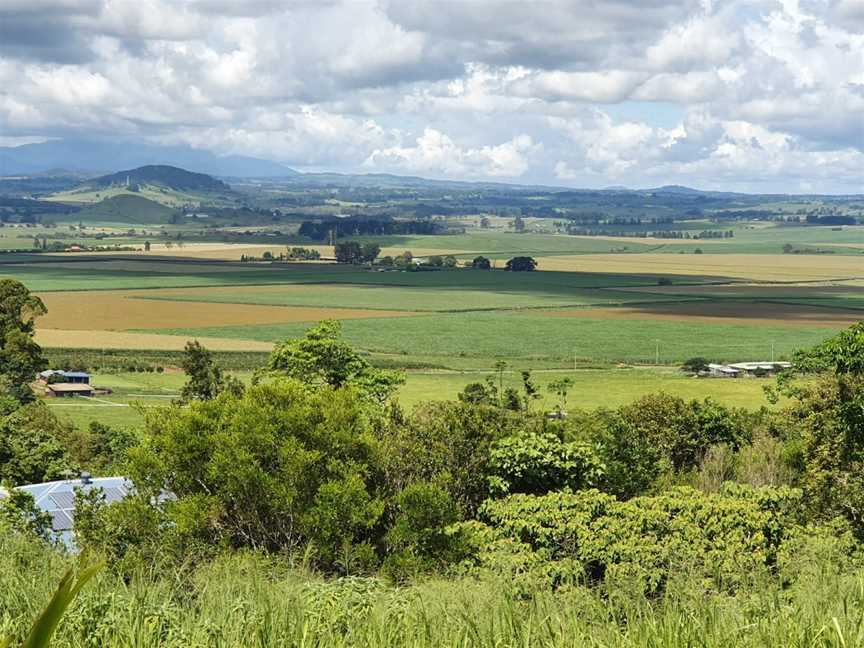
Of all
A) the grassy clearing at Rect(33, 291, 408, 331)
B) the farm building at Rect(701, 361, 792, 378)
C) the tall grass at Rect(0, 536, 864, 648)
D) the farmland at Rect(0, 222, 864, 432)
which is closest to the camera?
the tall grass at Rect(0, 536, 864, 648)

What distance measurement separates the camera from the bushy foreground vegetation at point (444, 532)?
9.04 m

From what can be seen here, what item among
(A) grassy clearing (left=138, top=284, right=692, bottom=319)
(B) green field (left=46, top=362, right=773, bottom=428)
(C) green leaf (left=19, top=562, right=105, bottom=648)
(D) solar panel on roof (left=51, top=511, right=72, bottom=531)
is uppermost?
(C) green leaf (left=19, top=562, right=105, bottom=648)

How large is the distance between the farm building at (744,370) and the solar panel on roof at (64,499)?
2681 inches

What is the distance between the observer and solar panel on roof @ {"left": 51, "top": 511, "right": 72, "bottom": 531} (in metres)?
32.1

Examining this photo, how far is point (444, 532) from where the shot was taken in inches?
1058

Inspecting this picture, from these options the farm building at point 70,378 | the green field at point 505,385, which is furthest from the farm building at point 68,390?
the green field at point 505,385

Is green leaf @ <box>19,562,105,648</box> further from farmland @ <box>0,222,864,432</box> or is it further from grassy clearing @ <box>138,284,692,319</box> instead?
grassy clearing @ <box>138,284,692,319</box>

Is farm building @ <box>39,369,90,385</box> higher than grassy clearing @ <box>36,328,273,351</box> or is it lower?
higher

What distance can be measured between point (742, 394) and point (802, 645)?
76927 millimetres

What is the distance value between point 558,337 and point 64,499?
9089 cm

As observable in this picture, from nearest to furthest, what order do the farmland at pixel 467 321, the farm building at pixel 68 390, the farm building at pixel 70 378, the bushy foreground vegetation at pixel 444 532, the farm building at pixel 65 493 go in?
1. the bushy foreground vegetation at pixel 444 532
2. the farm building at pixel 65 493
3. the farm building at pixel 68 390
4. the farm building at pixel 70 378
5. the farmland at pixel 467 321

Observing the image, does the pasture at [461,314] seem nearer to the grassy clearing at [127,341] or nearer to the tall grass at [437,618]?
the grassy clearing at [127,341]

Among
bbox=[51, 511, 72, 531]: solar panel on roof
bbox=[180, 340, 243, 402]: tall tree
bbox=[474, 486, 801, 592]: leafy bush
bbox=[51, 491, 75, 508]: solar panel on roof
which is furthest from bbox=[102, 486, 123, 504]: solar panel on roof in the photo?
bbox=[180, 340, 243, 402]: tall tree

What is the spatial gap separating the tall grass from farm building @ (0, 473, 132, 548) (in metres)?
23.6
